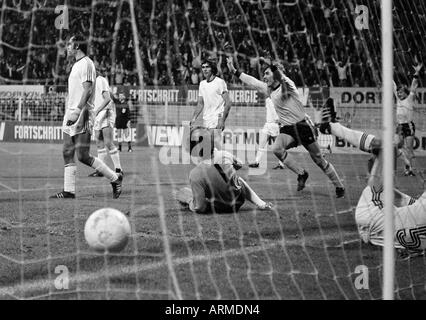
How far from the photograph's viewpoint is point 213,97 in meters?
12.3

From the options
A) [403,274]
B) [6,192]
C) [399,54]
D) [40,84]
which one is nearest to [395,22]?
[399,54]

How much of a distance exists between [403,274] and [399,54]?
985 centimetres

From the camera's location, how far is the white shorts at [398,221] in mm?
5914

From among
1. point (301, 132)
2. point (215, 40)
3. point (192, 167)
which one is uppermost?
point (215, 40)

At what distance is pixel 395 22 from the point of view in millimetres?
12203

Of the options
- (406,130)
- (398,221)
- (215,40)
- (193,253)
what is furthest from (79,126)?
(215,40)

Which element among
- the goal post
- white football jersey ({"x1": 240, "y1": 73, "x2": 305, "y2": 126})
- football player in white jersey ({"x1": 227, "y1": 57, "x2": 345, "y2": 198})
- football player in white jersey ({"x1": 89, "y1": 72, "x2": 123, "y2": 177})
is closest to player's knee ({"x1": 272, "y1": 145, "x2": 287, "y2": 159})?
football player in white jersey ({"x1": 227, "y1": 57, "x2": 345, "y2": 198})

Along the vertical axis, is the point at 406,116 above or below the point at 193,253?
above

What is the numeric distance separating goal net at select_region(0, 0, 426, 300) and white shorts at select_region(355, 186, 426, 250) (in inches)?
5.6

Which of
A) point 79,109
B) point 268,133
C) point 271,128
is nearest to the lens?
point 79,109

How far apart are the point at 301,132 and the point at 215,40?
29.5 feet

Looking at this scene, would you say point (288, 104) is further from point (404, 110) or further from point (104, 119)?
point (404, 110)

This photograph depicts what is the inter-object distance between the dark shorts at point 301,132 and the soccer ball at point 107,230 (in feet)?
16.5
